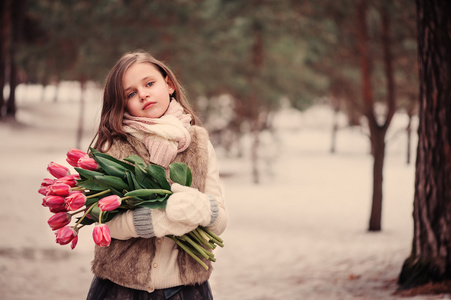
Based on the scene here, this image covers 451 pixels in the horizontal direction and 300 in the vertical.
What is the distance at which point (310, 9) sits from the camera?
31.8 feet

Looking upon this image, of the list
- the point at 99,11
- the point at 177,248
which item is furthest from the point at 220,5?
the point at 177,248

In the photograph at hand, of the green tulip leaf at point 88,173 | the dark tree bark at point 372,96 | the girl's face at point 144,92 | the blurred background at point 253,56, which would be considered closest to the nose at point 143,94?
the girl's face at point 144,92

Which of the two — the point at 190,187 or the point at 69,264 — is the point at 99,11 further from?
the point at 190,187

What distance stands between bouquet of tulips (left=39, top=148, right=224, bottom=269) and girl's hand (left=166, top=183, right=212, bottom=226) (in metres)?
0.04

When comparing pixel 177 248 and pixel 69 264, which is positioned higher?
pixel 177 248

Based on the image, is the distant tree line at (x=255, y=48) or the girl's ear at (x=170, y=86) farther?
the distant tree line at (x=255, y=48)

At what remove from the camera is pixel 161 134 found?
1.94 meters

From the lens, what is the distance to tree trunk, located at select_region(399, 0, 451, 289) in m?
4.34

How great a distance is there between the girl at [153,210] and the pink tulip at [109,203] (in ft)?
0.40

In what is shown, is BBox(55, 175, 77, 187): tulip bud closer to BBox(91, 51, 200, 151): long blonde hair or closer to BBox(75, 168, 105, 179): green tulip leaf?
BBox(75, 168, 105, 179): green tulip leaf

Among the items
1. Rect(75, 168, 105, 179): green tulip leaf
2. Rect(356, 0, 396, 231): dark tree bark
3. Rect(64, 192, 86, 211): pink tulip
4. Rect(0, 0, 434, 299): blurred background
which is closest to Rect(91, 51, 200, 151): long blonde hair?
Rect(75, 168, 105, 179): green tulip leaf

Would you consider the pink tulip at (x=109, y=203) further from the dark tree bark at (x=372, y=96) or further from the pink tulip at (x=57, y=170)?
the dark tree bark at (x=372, y=96)

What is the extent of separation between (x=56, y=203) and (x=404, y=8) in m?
7.41

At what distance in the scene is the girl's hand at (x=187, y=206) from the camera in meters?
1.80
